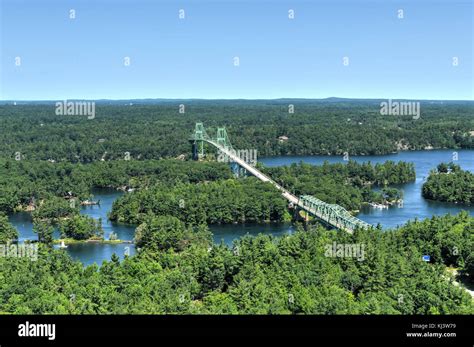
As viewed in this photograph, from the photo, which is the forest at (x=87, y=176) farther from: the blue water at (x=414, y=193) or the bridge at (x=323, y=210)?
the blue water at (x=414, y=193)

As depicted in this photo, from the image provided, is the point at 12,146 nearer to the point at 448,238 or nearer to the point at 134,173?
the point at 134,173

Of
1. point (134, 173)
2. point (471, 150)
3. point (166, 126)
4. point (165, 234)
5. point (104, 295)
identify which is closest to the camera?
point (104, 295)

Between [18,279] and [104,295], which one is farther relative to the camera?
[18,279]

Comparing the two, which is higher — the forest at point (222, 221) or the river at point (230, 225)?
the forest at point (222, 221)

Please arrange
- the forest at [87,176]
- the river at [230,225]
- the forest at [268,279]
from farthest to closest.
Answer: the forest at [87,176], the river at [230,225], the forest at [268,279]

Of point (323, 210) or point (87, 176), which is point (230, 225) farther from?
point (87, 176)

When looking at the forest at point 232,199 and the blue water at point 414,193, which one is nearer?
the forest at point 232,199

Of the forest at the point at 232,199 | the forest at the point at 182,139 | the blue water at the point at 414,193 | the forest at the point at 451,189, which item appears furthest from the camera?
the forest at the point at 182,139

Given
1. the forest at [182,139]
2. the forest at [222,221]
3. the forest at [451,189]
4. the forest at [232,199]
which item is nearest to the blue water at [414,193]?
the forest at [451,189]
